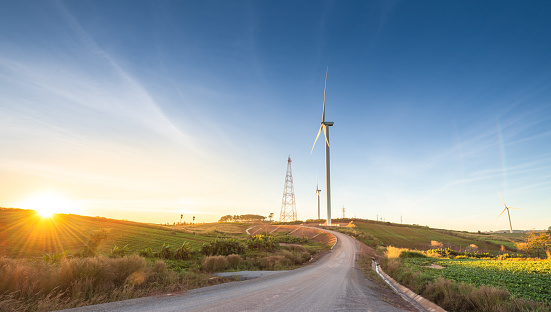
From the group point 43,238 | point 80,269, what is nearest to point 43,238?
point 43,238

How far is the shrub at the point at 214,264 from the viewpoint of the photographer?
71.6ft

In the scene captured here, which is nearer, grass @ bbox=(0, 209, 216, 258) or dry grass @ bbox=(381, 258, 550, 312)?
dry grass @ bbox=(381, 258, 550, 312)

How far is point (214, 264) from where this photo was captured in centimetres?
2233

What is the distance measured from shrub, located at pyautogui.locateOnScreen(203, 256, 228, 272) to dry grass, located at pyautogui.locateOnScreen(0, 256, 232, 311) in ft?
21.4

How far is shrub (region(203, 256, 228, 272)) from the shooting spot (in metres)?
21.8

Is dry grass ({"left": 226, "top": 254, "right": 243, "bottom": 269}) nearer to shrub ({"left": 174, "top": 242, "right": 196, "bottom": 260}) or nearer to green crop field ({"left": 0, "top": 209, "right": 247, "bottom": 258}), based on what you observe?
shrub ({"left": 174, "top": 242, "right": 196, "bottom": 260})

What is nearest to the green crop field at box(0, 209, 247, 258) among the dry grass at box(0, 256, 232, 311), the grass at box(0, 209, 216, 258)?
the grass at box(0, 209, 216, 258)

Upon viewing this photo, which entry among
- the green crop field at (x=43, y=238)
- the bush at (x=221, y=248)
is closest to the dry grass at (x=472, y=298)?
the bush at (x=221, y=248)

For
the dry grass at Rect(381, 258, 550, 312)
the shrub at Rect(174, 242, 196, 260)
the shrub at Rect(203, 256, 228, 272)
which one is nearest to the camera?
the dry grass at Rect(381, 258, 550, 312)

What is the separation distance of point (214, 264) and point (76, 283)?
12374 mm

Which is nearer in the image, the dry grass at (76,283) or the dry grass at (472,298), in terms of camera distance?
the dry grass at (76,283)

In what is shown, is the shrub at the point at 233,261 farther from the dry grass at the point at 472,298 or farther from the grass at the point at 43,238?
the dry grass at the point at 472,298

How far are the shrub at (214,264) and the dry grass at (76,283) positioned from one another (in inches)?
257

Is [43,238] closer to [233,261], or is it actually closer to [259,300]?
[233,261]
